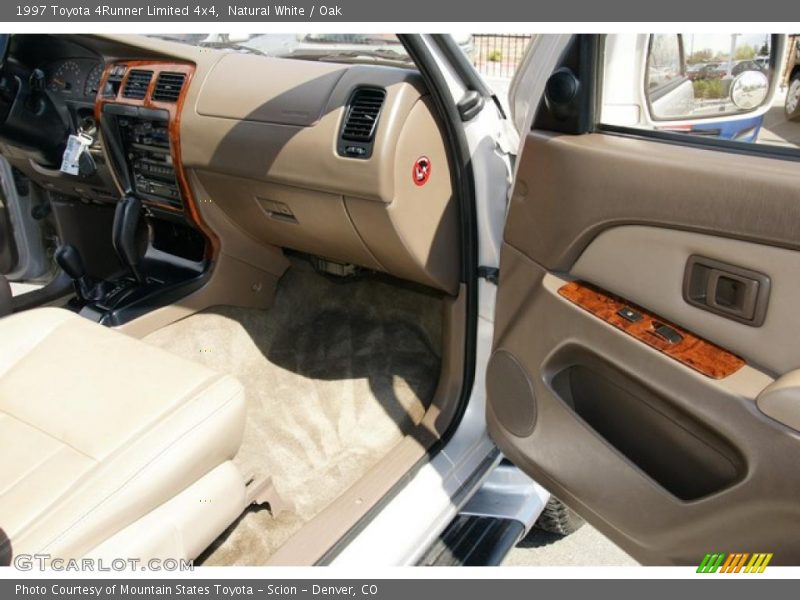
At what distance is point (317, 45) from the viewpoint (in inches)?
75.2

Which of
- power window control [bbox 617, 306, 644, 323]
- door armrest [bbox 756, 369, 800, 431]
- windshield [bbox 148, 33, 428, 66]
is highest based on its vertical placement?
windshield [bbox 148, 33, 428, 66]

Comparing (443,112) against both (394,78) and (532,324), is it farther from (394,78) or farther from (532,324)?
(532,324)

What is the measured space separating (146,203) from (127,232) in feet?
0.43

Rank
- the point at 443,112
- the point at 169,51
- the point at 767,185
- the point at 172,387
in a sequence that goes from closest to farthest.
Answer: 1. the point at 767,185
2. the point at 172,387
3. the point at 443,112
4. the point at 169,51

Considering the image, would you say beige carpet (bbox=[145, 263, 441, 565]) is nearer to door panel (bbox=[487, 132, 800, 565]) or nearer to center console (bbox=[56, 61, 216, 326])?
center console (bbox=[56, 61, 216, 326])

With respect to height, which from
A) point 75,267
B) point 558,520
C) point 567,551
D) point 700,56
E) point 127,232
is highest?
point 700,56

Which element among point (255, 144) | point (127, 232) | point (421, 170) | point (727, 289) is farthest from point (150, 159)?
point (727, 289)

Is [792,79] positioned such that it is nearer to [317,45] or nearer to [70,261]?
[317,45]

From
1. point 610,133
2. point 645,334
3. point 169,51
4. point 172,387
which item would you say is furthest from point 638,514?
point 169,51

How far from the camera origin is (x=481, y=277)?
1.84 metres

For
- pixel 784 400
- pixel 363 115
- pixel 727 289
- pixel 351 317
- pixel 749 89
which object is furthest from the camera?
pixel 351 317

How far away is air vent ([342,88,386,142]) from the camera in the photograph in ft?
5.43

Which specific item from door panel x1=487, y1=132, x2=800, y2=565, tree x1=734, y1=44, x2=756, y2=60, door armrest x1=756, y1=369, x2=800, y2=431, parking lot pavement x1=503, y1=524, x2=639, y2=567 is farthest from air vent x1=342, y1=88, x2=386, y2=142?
parking lot pavement x1=503, y1=524, x2=639, y2=567

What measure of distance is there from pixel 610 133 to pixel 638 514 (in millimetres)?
774
